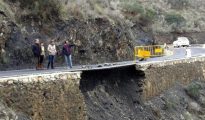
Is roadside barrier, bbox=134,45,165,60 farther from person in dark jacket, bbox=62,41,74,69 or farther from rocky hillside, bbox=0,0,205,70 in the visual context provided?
person in dark jacket, bbox=62,41,74,69

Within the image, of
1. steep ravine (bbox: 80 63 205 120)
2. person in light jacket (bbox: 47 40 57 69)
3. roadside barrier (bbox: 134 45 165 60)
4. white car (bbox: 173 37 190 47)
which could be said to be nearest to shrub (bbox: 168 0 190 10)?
white car (bbox: 173 37 190 47)

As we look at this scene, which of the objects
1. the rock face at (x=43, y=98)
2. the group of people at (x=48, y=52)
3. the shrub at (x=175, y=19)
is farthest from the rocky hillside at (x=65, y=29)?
the shrub at (x=175, y=19)

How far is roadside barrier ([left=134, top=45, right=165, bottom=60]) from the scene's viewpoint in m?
34.1

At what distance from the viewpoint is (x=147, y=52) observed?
1406 inches

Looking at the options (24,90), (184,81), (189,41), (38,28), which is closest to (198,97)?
(184,81)

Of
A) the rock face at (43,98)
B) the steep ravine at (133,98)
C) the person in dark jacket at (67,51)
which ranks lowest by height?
the steep ravine at (133,98)

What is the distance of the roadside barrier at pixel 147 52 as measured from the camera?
34.1m

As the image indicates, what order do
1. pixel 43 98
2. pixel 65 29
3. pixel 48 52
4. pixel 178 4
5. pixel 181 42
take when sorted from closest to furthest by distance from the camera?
1. pixel 43 98
2. pixel 48 52
3. pixel 65 29
4. pixel 181 42
5. pixel 178 4

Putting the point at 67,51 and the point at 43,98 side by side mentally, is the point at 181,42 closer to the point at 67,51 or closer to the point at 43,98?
the point at 67,51

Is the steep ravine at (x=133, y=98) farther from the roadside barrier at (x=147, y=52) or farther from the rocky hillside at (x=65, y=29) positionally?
the rocky hillside at (x=65, y=29)

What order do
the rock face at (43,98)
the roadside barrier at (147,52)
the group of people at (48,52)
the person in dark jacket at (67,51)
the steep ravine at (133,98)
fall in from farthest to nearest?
the roadside barrier at (147,52) → the person in dark jacket at (67,51) → the group of people at (48,52) → the steep ravine at (133,98) → the rock face at (43,98)

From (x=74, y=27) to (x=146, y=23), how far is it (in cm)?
1695

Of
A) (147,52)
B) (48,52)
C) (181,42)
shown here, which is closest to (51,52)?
(48,52)

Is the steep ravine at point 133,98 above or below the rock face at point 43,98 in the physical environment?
below
